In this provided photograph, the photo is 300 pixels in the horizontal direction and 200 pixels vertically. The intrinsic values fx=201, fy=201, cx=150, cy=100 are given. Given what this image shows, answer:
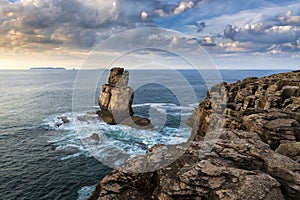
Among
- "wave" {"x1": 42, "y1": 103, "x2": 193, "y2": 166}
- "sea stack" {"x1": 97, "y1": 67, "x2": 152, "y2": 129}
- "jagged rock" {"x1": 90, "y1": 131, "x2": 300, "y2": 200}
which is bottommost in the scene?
"wave" {"x1": 42, "y1": 103, "x2": 193, "y2": 166}

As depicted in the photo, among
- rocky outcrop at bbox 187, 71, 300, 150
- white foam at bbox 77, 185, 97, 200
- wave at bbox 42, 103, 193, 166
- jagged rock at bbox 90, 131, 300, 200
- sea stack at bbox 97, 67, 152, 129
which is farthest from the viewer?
sea stack at bbox 97, 67, 152, 129

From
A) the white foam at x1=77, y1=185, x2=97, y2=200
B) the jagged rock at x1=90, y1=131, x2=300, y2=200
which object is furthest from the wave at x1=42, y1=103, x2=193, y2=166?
the jagged rock at x1=90, y1=131, x2=300, y2=200

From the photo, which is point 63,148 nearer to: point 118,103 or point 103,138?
point 103,138

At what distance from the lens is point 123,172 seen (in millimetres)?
13727

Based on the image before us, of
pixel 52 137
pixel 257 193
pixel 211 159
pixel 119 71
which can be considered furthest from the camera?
pixel 119 71

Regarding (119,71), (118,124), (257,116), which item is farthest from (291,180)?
(119,71)

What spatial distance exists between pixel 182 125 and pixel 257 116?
4923cm

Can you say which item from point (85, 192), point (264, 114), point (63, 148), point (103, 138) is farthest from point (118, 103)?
point (264, 114)

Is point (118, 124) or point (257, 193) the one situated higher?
point (257, 193)

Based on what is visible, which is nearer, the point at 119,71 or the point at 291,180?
the point at 291,180

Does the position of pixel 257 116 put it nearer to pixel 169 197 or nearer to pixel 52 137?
pixel 169 197

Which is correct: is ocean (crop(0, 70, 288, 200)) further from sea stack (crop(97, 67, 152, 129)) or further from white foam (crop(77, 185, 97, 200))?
sea stack (crop(97, 67, 152, 129))

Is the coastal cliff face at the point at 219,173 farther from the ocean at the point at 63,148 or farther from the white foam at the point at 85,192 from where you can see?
the ocean at the point at 63,148

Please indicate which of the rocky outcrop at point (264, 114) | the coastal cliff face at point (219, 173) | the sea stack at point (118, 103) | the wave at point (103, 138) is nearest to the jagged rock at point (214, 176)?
the coastal cliff face at point (219, 173)
